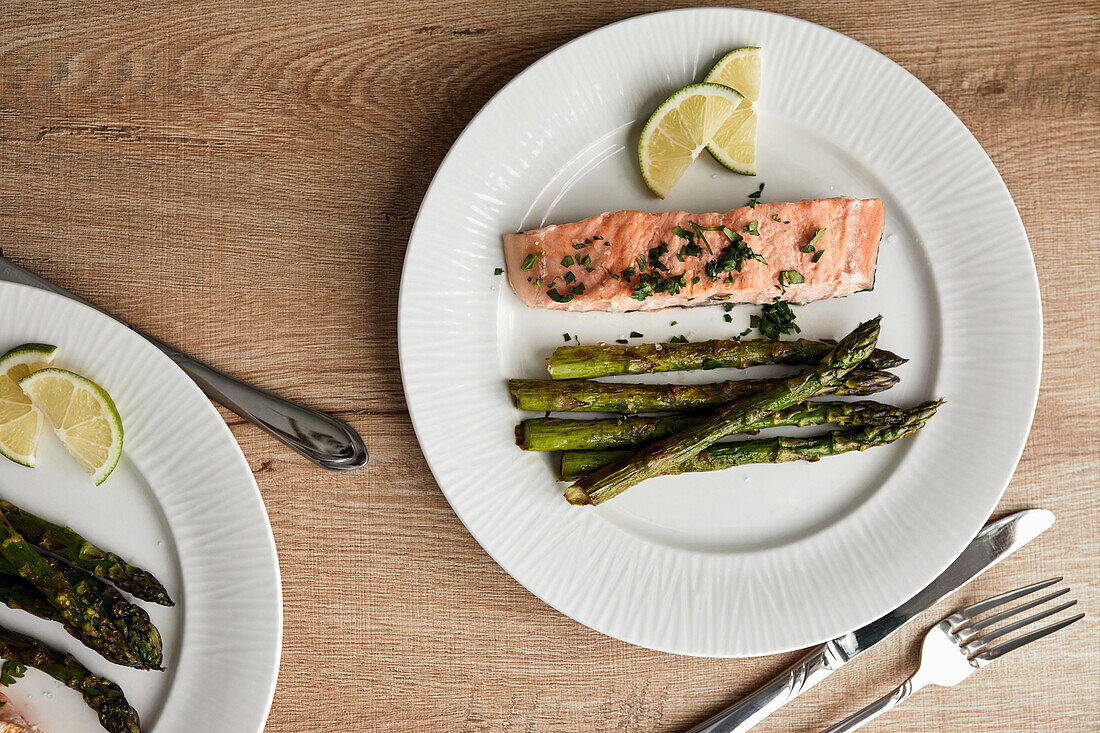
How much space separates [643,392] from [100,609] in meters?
2.02

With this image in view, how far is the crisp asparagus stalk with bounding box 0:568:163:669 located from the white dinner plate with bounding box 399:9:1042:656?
1133 millimetres

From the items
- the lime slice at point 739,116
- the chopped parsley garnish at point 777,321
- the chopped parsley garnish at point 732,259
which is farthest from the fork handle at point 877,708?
the lime slice at point 739,116

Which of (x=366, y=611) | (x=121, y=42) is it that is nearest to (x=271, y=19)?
(x=121, y=42)

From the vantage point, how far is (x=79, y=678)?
2.45 meters

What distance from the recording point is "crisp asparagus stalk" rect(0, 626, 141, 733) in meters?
2.45

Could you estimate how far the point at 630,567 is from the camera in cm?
264

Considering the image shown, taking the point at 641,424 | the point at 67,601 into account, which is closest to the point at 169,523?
the point at 67,601

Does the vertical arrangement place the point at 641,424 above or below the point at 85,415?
below

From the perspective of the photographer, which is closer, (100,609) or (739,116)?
(100,609)

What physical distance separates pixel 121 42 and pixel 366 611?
7.75ft

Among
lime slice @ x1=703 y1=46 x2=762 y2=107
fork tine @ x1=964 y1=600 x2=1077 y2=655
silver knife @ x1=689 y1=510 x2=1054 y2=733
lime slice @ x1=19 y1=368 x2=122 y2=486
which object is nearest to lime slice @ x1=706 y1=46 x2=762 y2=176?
lime slice @ x1=703 y1=46 x2=762 y2=107

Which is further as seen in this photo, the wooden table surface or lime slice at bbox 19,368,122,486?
the wooden table surface

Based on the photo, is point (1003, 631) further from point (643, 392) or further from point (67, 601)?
point (67, 601)

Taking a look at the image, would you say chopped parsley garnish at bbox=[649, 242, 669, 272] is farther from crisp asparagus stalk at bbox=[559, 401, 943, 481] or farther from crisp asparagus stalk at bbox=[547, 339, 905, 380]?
crisp asparagus stalk at bbox=[559, 401, 943, 481]
